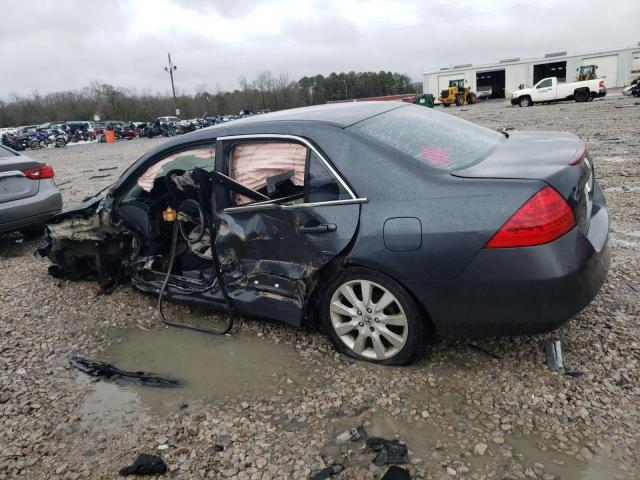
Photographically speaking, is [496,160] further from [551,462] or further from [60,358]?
[60,358]

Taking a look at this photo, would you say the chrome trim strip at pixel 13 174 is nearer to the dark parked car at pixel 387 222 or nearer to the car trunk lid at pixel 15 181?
the car trunk lid at pixel 15 181

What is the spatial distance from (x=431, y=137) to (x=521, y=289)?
120 centimetres

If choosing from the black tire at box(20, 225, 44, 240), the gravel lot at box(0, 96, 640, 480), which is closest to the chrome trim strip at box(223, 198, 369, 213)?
the gravel lot at box(0, 96, 640, 480)

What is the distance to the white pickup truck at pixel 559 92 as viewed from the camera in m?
27.6

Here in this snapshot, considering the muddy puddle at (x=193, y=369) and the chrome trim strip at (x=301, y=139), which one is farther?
the muddy puddle at (x=193, y=369)

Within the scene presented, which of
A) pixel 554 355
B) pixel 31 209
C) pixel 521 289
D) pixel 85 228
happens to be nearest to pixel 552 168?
pixel 521 289

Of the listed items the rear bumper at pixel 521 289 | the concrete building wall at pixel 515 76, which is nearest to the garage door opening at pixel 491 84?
the concrete building wall at pixel 515 76

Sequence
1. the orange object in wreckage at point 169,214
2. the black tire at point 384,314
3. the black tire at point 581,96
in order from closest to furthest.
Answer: the black tire at point 384,314, the orange object in wreckage at point 169,214, the black tire at point 581,96

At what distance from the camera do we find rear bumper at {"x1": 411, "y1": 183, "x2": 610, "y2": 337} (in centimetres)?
235

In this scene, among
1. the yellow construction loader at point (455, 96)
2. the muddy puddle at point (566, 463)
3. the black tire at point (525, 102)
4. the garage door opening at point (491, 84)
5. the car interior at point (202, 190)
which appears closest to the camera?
the muddy puddle at point (566, 463)

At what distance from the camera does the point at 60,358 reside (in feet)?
11.6

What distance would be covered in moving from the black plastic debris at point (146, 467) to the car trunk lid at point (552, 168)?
2.10m

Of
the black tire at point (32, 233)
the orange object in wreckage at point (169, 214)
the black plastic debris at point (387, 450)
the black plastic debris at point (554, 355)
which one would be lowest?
the black plastic debris at point (387, 450)

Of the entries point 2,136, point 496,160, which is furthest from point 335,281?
point 2,136
